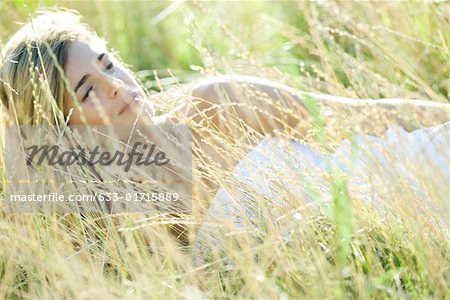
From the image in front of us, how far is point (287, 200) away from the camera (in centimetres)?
197

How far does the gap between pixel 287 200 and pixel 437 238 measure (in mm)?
409

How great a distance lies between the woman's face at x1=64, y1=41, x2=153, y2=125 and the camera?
2576mm

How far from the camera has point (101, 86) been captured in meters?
2.62

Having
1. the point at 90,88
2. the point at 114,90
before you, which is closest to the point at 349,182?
the point at 114,90

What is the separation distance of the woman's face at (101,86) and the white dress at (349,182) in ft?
1.82

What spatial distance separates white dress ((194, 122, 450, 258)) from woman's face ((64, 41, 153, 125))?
55cm

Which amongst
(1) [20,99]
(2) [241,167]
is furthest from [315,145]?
(1) [20,99]

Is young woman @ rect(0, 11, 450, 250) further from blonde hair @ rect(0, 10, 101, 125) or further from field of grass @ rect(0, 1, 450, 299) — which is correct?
field of grass @ rect(0, 1, 450, 299)

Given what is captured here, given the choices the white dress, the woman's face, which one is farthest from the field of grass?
the woman's face

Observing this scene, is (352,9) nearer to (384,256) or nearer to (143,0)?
(143,0)

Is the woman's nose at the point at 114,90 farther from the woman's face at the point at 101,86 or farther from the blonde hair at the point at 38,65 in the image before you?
the blonde hair at the point at 38,65

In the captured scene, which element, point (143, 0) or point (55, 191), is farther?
point (143, 0)

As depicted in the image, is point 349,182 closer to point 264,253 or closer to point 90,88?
point 264,253

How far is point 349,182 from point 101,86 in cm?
110
